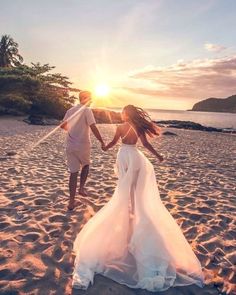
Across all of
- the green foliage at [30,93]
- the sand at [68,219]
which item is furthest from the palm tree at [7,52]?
the sand at [68,219]

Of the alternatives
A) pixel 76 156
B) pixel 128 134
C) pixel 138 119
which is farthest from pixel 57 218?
pixel 138 119

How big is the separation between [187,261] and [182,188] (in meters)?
4.52

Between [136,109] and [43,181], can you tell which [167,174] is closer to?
[43,181]

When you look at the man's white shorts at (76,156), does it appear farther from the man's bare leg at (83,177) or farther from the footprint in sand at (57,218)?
the footprint in sand at (57,218)

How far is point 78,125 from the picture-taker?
21.1 ft

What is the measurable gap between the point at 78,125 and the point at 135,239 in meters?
2.98

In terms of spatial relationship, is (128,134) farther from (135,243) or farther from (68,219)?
(68,219)

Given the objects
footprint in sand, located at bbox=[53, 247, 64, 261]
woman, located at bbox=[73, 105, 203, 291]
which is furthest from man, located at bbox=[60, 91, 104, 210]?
footprint in sand, located at bbox=[53, 247, 64, 261]

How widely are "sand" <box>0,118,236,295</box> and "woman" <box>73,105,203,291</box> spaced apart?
0.16 metres

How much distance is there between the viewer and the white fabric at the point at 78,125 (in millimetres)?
6430

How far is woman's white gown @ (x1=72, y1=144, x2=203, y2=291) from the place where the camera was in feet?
13.1

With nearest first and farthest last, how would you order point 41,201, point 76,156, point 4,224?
point 4,224 → point 76,156 → point 41,201

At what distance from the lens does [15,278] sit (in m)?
3.99

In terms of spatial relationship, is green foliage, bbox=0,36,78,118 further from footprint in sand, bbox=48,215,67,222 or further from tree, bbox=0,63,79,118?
footprint in sand, bbox=48,215,67,222
